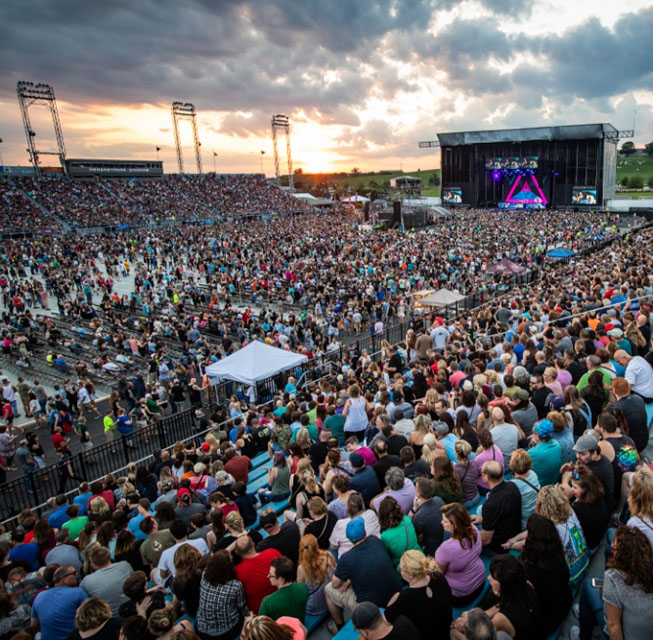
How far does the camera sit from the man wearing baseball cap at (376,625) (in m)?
2.67

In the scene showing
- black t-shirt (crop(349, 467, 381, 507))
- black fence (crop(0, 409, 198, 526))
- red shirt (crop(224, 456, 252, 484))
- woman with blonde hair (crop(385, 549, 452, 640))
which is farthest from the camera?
black fence (crop(0, 409, 198, 526))

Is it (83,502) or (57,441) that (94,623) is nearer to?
(83,502)

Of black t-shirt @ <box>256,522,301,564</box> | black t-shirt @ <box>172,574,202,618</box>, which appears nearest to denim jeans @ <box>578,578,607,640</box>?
black t-shirt @ <box>256,522,301,564</box>

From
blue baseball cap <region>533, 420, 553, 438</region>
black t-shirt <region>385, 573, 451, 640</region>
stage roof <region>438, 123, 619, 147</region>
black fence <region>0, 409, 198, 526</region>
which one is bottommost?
black fence <region>0, 409, 198, 526</region>

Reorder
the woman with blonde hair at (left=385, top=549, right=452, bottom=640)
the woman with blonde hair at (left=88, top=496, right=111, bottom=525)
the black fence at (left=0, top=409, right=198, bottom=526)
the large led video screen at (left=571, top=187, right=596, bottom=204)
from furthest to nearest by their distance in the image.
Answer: the large led video screen at (left=571, top=187, right=596, bottom=204), the black fence at (left=0, top=409, right=198, bottom=526), the woman with blonde hair at (left=88, top=496, right=111, bottom=525), the woman with blonde hair at (left=385, top=549, right=452, bottom=640)

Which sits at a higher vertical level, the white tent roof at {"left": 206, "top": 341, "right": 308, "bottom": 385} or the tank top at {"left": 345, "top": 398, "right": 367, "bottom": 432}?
the tank top at {"left": 345, "top": 398, "right": 367, "bottom": 432}

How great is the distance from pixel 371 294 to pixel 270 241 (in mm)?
19848

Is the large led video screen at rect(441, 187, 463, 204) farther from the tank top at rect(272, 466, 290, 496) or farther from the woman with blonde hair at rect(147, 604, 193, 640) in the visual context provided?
the woman with blonde hair at rect(147, 604, 193, 640)

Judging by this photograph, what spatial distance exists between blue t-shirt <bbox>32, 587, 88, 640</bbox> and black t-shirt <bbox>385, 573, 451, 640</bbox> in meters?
2.85

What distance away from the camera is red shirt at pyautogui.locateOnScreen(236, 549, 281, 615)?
3746 millimetres

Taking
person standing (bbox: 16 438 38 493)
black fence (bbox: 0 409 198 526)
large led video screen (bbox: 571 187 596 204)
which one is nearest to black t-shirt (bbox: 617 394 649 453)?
black fence (bbox: 0 409 198 526)

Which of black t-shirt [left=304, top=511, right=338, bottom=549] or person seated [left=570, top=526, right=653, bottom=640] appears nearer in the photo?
person seated [left=570, top=526, right=653, bottom=640]

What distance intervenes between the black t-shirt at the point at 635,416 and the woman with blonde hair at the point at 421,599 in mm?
3473

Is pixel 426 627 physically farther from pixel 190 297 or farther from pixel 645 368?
pixel 190 297
